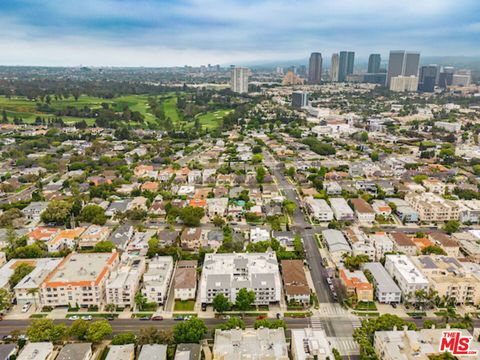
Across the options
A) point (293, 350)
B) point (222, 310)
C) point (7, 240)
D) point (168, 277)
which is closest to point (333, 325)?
point (293, 350)

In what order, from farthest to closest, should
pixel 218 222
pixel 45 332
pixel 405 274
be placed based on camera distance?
pixel 218 222, pixel 405 274, pixel 45 332

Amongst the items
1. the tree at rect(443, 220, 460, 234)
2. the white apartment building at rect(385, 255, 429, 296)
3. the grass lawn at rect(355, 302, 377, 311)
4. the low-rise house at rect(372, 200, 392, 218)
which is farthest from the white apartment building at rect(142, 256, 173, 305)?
the tree at rect(443, 220, 460, 234)

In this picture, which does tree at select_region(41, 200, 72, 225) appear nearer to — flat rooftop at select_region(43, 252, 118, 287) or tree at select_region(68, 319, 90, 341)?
flat rooftop at select_region(43, 252, 118, 287)

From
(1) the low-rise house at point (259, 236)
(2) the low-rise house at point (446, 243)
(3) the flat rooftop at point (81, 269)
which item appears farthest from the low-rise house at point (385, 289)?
(3) the flat rooftop at point (81, 269)

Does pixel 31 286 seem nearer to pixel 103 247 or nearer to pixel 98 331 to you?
pixel 103 247

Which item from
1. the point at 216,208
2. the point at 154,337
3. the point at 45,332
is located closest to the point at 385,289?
the point at 154,337

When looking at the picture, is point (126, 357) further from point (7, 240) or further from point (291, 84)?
point (291, 84)

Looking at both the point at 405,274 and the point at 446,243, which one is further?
the point at 446,243
